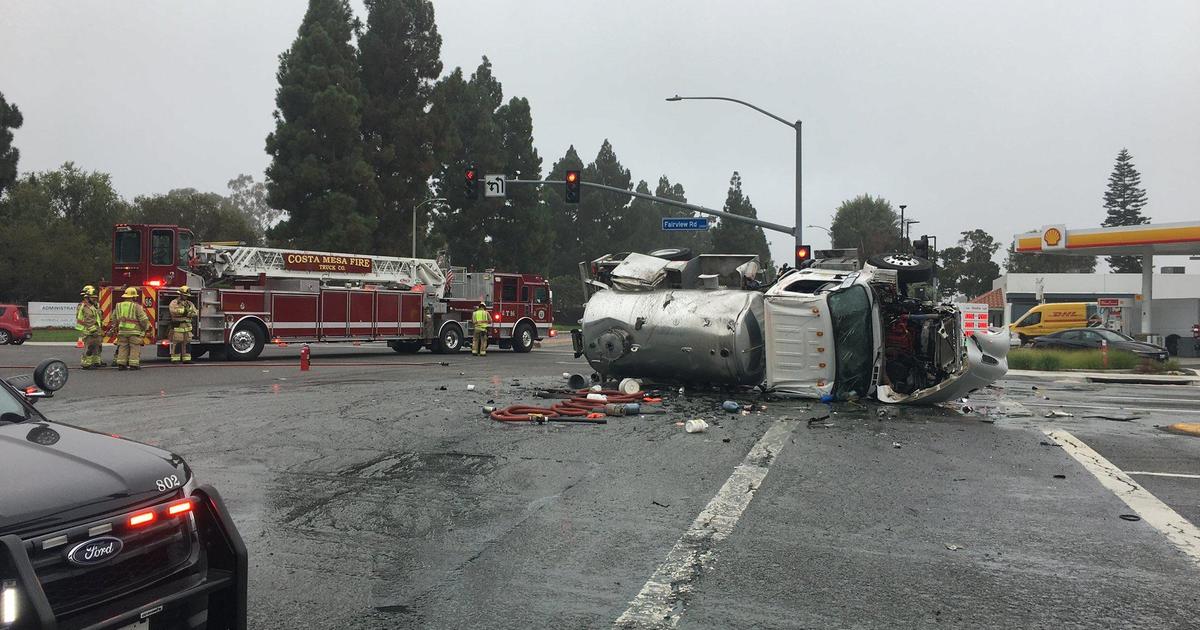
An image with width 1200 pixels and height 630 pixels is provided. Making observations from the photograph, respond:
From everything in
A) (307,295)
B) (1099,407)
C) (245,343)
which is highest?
(307,295)

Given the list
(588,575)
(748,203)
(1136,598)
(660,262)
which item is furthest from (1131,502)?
(748,203)

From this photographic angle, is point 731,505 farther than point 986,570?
Yes

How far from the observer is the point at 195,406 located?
428 inches

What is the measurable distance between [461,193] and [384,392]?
40.4 m

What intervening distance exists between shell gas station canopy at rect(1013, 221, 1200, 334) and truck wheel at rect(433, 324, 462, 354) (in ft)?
83.7

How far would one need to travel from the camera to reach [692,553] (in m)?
4.76

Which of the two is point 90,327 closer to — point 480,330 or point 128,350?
point 128,350

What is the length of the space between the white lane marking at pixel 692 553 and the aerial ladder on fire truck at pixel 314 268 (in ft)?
58.3

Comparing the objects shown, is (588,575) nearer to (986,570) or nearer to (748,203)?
(986,570)

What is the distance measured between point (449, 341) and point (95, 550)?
2406 centimetres

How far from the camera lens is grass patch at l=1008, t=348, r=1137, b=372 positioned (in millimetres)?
22906

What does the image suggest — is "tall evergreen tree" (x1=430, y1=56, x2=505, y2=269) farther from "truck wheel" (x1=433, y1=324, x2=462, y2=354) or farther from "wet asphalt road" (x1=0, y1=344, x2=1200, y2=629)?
"wet asphalt road" (x1=0, y1=344, x2=1200, y2=629)

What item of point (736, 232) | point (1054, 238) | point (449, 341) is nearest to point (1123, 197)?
point (736, 232)

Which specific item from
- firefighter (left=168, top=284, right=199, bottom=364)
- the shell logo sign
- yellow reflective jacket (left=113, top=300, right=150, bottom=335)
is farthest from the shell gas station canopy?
yellow reflective jacket (left=113, top=300, right=150, bottom=335)
